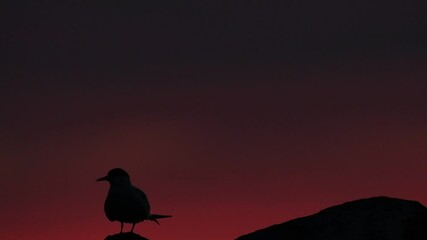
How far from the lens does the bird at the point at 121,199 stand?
18844 millimetres

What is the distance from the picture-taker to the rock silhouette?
52.2 ft

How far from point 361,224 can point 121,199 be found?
6576 mm

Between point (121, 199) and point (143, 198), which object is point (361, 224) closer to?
point (143, 198)

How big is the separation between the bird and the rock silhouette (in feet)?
11.5

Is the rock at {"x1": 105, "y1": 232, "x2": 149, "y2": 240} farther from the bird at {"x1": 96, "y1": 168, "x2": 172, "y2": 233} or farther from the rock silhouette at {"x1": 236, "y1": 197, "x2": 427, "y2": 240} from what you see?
the rock silhouette at {"x1": 236, "y1": 197, "x2": 427, "y2": 240}

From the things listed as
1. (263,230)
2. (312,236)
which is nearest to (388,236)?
(312,236)

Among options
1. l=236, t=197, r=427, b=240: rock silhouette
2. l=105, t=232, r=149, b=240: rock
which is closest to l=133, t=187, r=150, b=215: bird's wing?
l=105, t=232, r=149, b=240: rock

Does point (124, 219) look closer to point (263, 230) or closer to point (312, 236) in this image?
point (263, 230)

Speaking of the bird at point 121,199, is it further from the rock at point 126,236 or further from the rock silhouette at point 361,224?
the rock silhouette at point 361,224

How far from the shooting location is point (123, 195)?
61.8ft

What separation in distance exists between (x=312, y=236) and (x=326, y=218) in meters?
0.69

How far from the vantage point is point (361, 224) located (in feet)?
52.7

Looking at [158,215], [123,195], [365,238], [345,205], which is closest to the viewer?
[365,238]

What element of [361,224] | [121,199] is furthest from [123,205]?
[361,224]
